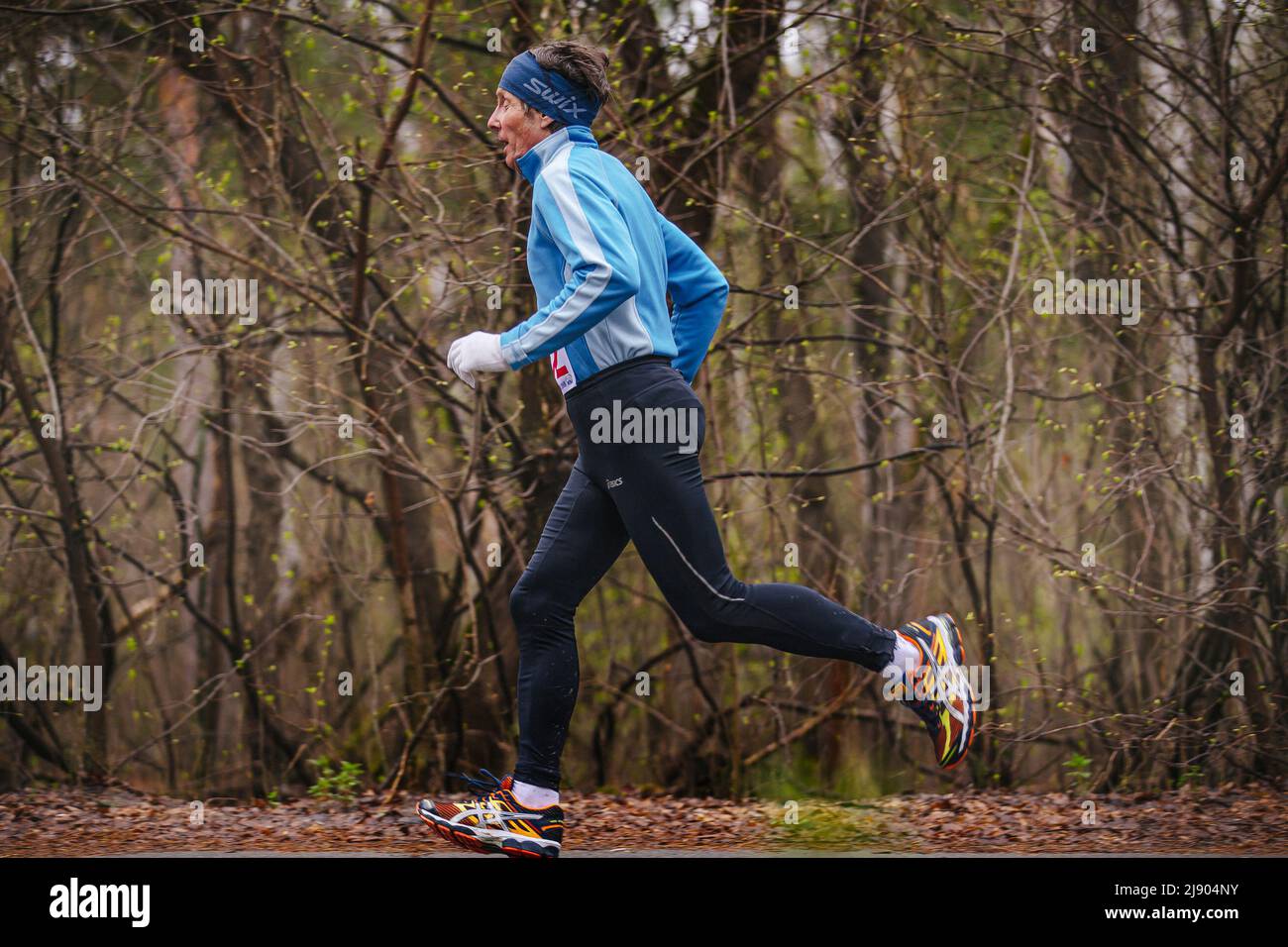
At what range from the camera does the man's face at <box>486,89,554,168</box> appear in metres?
3.49

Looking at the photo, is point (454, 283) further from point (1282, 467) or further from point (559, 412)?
point (1282, 467)

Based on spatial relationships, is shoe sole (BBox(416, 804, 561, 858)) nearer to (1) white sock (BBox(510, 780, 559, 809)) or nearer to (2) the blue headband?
(1) white sock (BBox(510, 780, 559, 809))

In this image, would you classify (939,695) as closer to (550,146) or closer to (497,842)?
(497,842)

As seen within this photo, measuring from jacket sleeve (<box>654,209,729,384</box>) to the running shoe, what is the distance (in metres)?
1.03

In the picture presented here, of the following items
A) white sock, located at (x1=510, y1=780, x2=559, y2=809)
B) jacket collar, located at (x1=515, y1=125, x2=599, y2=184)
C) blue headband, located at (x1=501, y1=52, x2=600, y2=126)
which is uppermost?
blue headband, located at (x1=501, y1=52, x2=600, y2=126)

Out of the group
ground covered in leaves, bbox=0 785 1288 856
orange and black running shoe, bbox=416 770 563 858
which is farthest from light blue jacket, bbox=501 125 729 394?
ground covered in leaves, bbox=0 785 1288 856

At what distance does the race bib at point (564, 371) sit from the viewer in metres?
3.45

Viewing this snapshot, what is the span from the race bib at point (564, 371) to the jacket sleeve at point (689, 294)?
40 cm

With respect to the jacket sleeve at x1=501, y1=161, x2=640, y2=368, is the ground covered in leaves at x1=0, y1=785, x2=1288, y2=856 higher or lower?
lower

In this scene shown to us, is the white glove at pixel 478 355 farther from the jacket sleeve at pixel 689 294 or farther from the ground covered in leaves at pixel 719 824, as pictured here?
the ground covered in leaves at pixel 719 824

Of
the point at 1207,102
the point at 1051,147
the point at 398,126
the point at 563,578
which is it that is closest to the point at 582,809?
the point at 563,578

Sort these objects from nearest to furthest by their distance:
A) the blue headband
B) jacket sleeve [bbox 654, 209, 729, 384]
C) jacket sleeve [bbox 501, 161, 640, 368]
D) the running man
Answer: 1. jacket sleeve [bbox 501, 161, 640, 368]
2. the running man
3. the blue headband
4. jacket sleeve [bbox 654, 209, 729, 384]

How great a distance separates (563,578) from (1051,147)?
304 centimetres

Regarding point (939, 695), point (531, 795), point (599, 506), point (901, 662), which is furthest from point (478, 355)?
point (939, 695)
